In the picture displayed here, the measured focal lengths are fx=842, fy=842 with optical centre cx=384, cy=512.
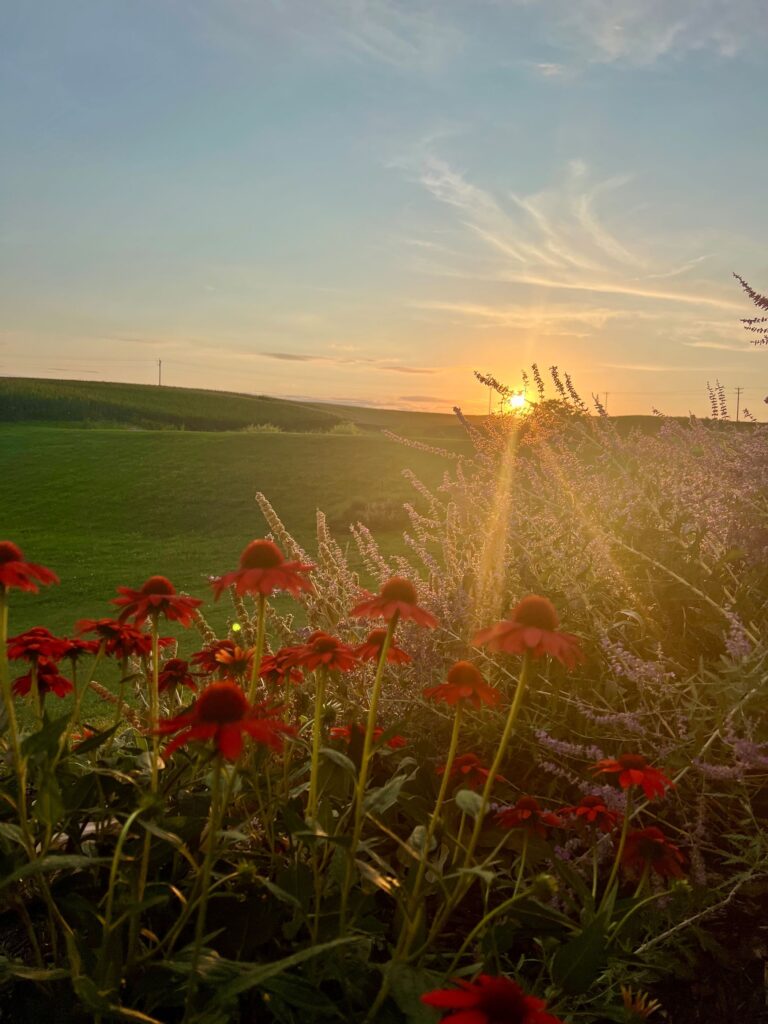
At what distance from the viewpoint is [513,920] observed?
67.6 inches

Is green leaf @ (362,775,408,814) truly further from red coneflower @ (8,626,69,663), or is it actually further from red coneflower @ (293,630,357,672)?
red coneflower @ (8,626,69,663)

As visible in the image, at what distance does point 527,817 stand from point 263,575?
83cm

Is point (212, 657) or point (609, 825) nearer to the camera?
point (609, 825)

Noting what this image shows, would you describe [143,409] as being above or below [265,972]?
above

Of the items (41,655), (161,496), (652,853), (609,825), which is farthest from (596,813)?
(161,496)

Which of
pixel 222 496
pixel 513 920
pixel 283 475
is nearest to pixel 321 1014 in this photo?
pixel 513 920

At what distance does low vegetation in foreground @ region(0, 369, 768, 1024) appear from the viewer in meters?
1.49

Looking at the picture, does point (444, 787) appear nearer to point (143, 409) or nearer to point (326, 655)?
point (326, 655)

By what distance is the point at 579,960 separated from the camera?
4.86ft

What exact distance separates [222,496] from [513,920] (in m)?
21.9

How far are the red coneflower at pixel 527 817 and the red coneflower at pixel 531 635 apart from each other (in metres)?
0.55

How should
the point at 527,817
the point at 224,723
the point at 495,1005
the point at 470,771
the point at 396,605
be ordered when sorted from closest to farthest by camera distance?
the point at 495,1005 → the point at 224,723 → the point at 396,605 → the point at 527,817 → the point at 470,771

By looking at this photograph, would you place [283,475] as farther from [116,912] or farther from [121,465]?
[116,912]

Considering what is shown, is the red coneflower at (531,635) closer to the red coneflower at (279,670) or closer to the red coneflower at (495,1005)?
the red coneflower at (495,1005)
